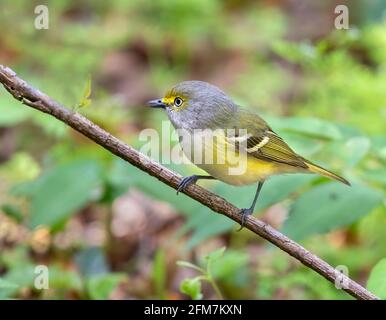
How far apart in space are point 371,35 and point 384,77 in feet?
2.61

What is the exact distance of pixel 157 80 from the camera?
299 inches

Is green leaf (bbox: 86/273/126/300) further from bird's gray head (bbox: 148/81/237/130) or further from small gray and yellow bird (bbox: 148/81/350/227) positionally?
bird's gray head (bbox: 148/81/237/130)

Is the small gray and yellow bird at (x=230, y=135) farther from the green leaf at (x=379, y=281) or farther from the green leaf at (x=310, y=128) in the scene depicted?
the green leaf at (x=379, y=281)

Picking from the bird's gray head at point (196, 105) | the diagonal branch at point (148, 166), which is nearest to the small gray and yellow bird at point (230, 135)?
the bird's gray head at point (196, 105)

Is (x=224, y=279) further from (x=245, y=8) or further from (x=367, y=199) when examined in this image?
(x=245, y=8)

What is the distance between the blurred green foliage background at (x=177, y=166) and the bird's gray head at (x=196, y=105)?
14.5 inches

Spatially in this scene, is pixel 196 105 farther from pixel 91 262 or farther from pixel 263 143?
pixel 91 262

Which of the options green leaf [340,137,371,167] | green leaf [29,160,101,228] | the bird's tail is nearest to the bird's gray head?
the bird's tail

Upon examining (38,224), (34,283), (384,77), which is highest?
(384,77)

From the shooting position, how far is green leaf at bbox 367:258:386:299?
260 cm

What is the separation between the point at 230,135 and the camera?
3.38 m

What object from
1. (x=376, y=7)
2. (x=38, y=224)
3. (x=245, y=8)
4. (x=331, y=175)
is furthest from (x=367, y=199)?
(x=245, y=8)

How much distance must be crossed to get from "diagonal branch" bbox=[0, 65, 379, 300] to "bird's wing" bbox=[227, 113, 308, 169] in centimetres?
61

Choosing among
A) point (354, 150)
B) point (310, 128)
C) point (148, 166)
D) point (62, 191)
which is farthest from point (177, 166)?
point (148, 166)
